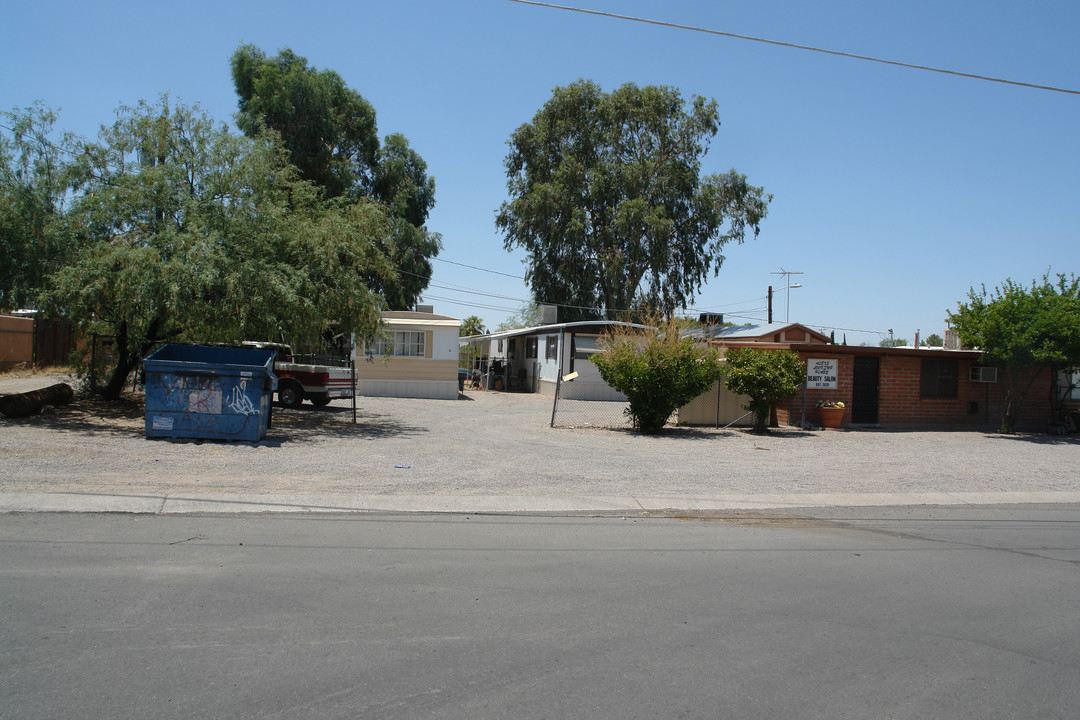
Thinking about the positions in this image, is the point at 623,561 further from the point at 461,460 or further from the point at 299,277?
the point at 299,277

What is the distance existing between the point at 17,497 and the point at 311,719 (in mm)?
6768

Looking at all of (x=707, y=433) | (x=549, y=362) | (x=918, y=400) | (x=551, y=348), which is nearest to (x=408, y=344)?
(x=551, y=348)

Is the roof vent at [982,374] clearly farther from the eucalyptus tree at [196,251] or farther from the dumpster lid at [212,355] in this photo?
the dumpster lid at [212,355]

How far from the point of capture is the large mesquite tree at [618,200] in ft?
127

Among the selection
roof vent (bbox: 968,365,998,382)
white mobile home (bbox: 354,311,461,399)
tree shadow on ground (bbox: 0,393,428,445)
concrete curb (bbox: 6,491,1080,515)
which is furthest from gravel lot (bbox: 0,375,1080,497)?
white mobile home (bbox: 354,311,461,399)

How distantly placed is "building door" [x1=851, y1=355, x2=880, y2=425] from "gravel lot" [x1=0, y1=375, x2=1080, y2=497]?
69.2 inches

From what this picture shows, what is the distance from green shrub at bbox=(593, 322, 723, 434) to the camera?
17.5 m

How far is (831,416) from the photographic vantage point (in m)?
20.2

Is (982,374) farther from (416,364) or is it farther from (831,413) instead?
(416,364)

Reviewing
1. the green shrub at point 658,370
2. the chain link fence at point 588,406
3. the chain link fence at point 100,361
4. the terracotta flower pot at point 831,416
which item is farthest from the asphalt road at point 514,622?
the terracotta flower pot at point 831,416

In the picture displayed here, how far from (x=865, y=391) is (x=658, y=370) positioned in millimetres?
7683

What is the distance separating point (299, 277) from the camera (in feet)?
48.8

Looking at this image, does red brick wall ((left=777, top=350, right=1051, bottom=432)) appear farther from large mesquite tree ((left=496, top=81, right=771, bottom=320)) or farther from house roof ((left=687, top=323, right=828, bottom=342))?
large mesquite tree ((left=496, top=81, right=771, bottom=320))

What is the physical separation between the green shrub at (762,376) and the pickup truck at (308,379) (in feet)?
33.5
